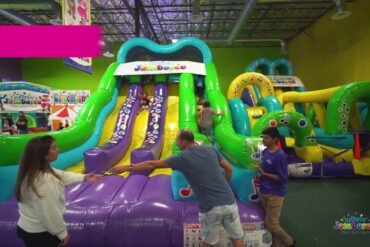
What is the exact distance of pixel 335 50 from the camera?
9570 millimetres

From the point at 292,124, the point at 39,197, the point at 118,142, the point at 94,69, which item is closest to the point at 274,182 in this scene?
the point at 39,197

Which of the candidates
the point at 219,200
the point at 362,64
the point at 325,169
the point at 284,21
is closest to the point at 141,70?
the point at 325,169

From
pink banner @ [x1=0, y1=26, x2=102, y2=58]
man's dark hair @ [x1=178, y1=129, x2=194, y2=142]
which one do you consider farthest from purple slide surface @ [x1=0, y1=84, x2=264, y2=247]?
pink banner @ [x1=0, y1=26, x2=102, y2=58]

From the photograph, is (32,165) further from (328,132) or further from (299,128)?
(328,132)

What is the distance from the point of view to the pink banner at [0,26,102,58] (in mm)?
1827

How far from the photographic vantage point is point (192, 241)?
95.7 inches

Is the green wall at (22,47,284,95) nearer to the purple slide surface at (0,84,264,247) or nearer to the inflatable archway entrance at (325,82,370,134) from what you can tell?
the inflatable archway entrance at (325,82,370,134)

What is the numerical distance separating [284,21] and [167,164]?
11.4 metres

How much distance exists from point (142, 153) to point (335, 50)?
28.0 feet

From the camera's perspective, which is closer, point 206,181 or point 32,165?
point 32,165

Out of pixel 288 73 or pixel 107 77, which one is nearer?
pixel 107 77

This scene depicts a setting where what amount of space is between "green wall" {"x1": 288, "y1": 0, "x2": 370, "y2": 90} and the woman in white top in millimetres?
8436

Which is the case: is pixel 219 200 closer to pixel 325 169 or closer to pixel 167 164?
pixel 167 164

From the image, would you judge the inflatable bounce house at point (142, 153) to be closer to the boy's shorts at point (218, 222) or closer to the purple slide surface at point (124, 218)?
the purple slide surface at point (124, 218)
